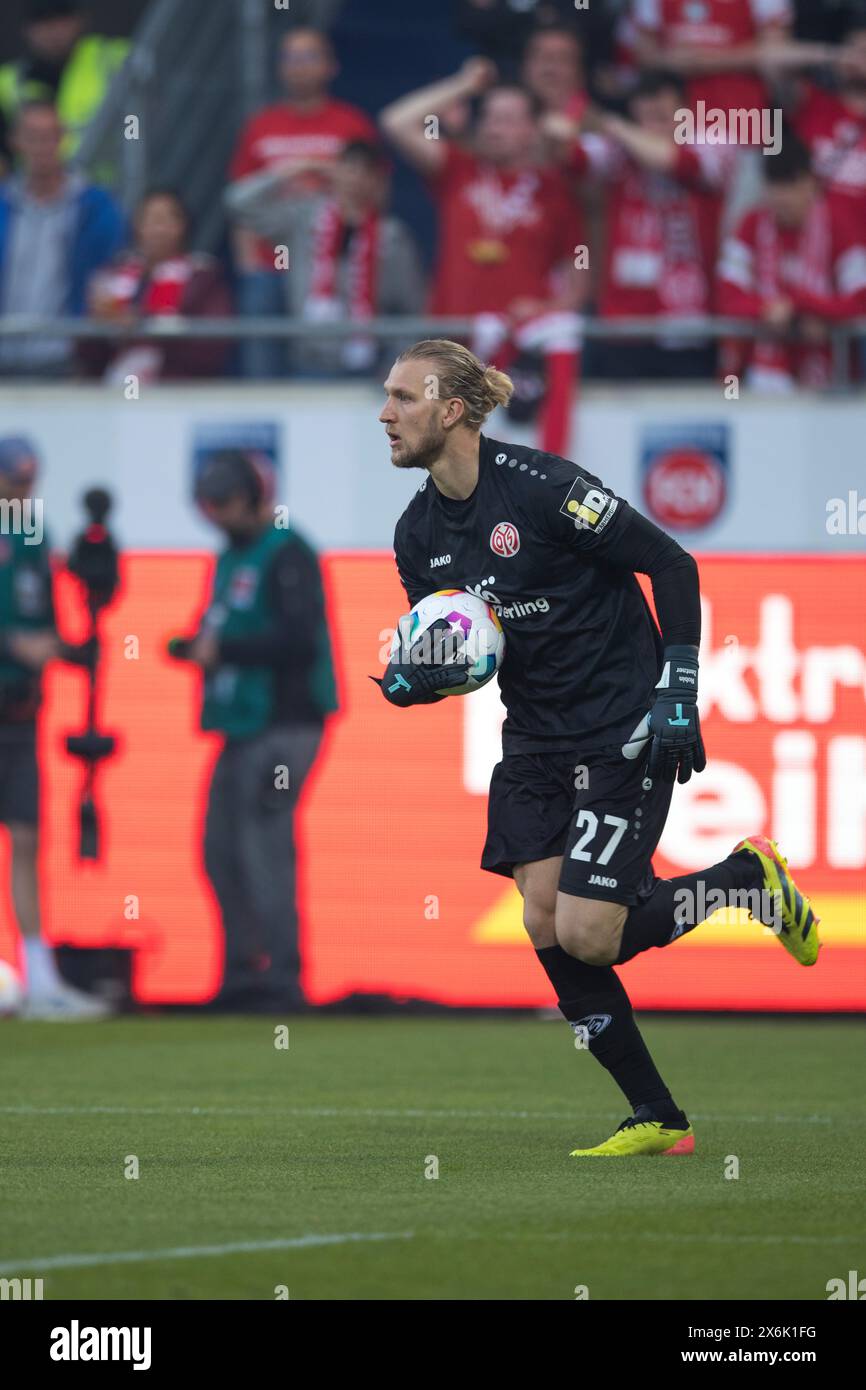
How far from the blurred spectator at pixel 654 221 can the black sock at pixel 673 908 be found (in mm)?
7116

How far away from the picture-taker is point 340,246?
47.4 feet

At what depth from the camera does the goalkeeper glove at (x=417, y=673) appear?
684 cm

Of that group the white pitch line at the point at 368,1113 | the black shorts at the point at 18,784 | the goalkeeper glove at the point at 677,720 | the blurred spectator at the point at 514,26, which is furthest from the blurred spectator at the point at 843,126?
the goalkeeper glove at the point at 677,720

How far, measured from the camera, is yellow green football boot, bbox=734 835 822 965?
7406 millimetres

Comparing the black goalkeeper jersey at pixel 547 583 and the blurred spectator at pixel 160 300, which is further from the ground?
the blurred spectator at pixel 160 300

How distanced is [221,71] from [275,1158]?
11.2m

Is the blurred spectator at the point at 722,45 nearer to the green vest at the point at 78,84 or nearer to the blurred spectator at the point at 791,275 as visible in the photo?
the blurred spectator at the point at 791,275

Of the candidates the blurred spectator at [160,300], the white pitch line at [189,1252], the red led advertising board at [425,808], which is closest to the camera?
the white pitch line at [189,1252]

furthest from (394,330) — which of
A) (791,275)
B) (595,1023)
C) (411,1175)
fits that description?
(411,1175)

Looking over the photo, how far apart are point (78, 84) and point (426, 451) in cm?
1802

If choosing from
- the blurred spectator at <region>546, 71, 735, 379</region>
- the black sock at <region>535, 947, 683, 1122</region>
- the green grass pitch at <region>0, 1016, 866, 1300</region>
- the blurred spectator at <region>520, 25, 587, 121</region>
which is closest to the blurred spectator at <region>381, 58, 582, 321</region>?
the blurred spectator at <region>520, 25, 587, 121</region>

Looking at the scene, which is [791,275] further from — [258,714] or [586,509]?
[586,509]

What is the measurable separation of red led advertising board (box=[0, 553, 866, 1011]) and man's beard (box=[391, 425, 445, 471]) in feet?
20.5

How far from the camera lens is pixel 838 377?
45.3 ft
